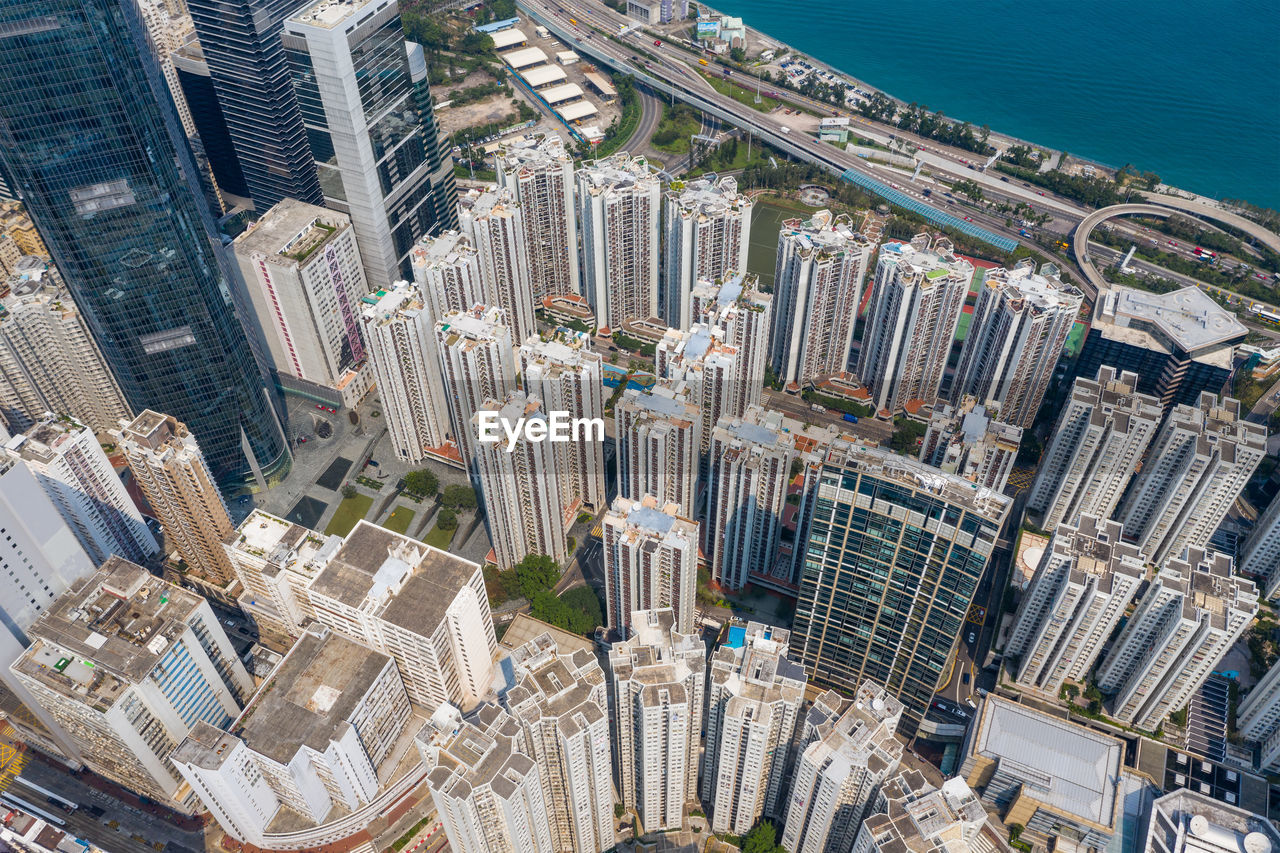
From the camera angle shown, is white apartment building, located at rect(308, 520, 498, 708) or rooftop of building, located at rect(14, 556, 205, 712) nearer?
rooftop of building, located at rect(14, 556, 205, 712)

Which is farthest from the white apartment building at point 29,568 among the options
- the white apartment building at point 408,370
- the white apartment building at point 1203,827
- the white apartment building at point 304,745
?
the white apartment building at point 1203,827

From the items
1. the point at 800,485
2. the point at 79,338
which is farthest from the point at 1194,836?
the point at 79,338

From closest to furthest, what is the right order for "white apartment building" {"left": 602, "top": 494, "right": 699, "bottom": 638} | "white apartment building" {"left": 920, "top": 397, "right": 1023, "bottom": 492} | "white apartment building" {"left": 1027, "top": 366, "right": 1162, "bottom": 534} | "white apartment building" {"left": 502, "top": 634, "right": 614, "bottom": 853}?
"white apartment building" {"left": 502, "top": 634, "right": 614, "bottom": 853}, "white apartment building" {"left": 602, "top": 494, "right": 699, "bottom": 638}, "white apartment building" {"left": 920, "top": 397, "right": 1023, "bottom": 492}, "white apartment building" {"left": 1027, "top": 366, "right": 1162, "bottom": 534}

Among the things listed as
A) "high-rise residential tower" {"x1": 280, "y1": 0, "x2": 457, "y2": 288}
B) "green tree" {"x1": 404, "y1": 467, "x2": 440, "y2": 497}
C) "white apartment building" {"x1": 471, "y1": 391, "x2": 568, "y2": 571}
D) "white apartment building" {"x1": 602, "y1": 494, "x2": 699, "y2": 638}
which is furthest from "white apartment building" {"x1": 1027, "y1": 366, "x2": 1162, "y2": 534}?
"high-rise residential tower" {"x1": 280, "y1": 0, "x2": 457, "y2": 288}

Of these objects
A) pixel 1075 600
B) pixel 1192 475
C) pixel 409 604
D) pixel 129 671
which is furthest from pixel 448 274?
pixel 1192 475

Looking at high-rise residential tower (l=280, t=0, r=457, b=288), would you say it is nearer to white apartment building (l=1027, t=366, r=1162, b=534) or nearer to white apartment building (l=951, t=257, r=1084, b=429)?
white apartment building (l=951, t=257, r=1084, b=429)

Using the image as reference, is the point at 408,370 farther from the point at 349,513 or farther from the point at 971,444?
the point at 971,444
